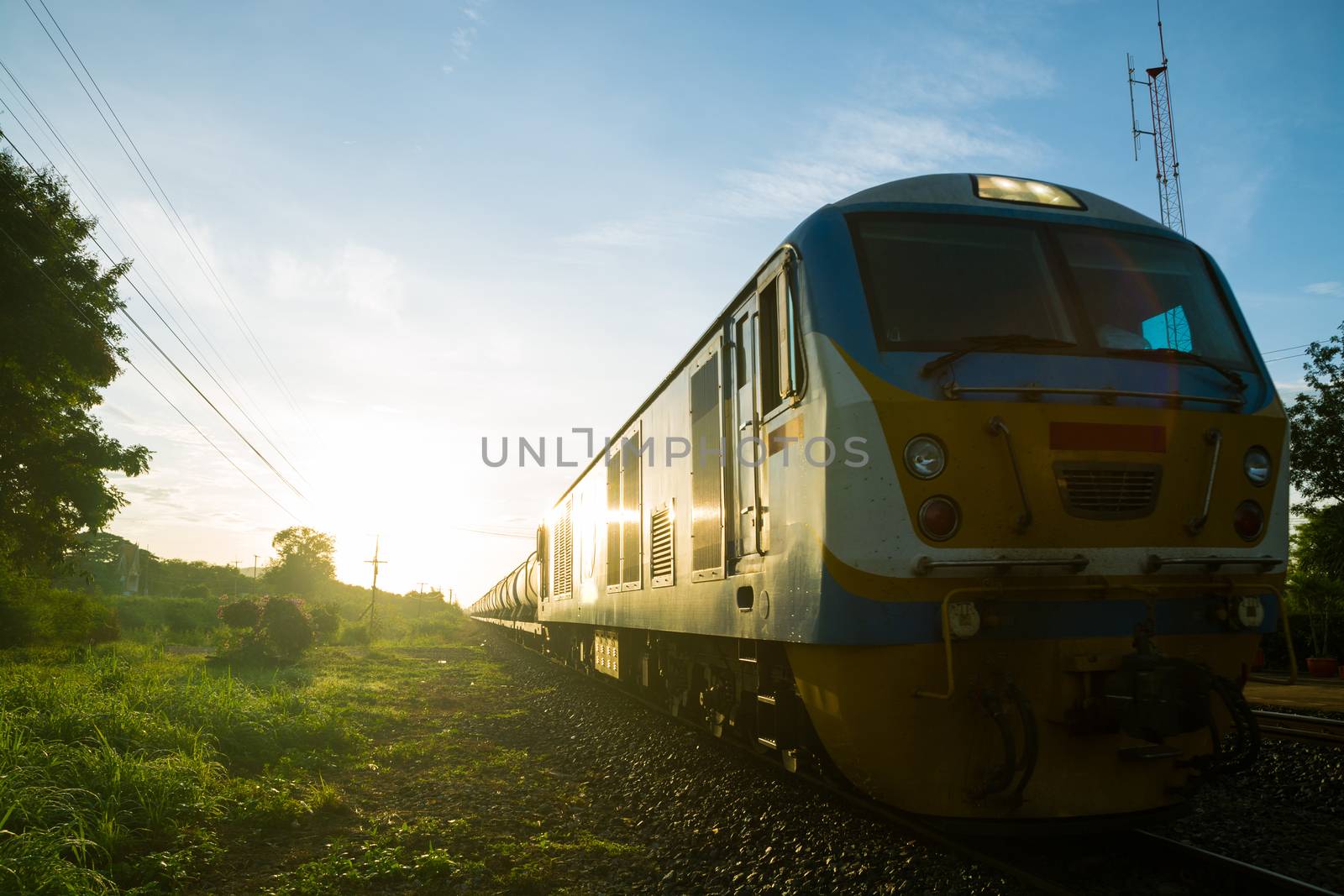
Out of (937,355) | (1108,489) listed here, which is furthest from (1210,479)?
(937,355)

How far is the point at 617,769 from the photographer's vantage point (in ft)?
25.1

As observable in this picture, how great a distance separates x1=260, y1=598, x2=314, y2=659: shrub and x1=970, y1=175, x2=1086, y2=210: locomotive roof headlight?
828 inches

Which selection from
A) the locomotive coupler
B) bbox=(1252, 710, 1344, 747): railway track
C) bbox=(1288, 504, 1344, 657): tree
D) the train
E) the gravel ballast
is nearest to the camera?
the locomotive coupler

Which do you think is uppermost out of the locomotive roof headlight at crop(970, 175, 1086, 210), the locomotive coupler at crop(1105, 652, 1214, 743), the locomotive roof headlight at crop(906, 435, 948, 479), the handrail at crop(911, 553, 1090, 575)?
the locomotive roof headlight at crop(970, 175, 1086, 210)

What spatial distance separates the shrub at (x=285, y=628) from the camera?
69.9 feet

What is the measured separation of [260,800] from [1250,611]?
653 centimetres

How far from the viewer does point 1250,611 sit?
4277mm

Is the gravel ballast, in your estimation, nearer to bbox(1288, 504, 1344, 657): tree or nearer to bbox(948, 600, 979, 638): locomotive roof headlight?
bbox(948, 600, 979, 638): locomotive roof headlight

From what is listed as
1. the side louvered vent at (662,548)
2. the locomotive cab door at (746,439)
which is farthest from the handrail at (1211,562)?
the side louvered vent at (662,548)

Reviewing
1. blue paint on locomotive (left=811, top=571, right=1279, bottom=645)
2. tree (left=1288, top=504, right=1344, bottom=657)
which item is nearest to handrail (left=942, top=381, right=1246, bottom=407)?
blue paint on locomotive (left=811, top=571, right=1279, bottom=645)

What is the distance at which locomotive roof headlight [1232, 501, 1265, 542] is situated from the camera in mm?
4320

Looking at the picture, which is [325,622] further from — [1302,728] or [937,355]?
[937,355]

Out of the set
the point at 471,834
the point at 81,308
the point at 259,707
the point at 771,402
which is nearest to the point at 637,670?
the point at 259,707

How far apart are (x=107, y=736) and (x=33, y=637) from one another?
876 inches
